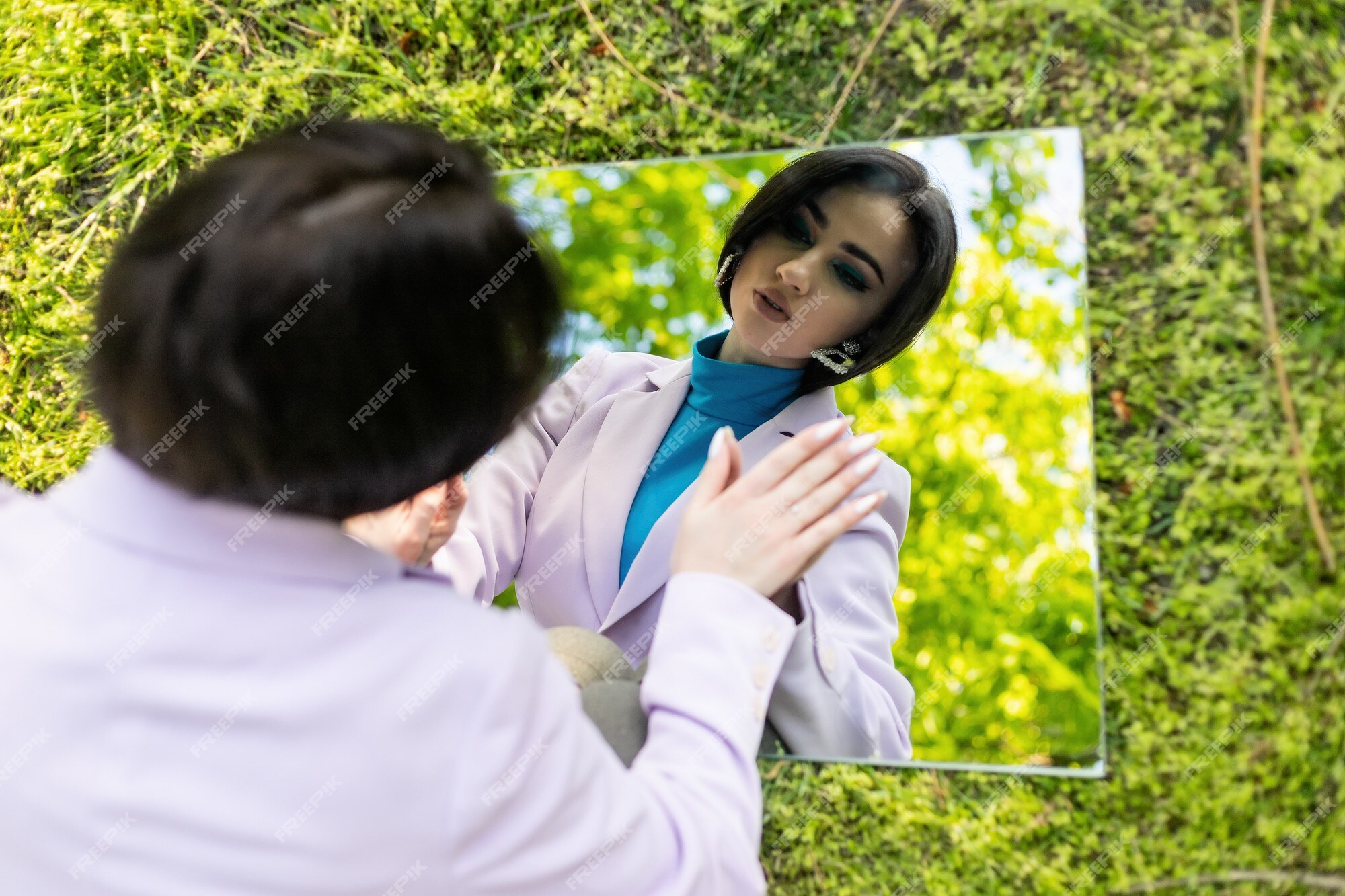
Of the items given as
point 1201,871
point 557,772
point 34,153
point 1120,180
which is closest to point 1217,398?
point 1120,180

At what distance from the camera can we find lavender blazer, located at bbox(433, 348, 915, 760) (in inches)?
49.9

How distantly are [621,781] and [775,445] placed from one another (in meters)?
0.65

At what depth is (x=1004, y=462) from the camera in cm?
132

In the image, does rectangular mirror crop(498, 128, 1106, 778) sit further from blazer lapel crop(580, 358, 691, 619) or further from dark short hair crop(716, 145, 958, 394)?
blazer lapel crop(580, 358, 691, 619)

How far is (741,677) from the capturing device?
876 mm

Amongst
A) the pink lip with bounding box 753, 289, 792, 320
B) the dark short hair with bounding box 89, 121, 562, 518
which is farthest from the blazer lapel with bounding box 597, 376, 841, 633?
the dark short hair with bounding box 89, 121, 562, 518

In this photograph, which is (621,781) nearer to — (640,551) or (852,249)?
(640,551)

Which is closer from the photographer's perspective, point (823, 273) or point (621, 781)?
point (621, 781)

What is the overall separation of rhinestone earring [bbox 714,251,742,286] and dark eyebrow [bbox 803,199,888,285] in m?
0.11

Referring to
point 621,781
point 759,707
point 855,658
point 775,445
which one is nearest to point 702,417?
point 775,445

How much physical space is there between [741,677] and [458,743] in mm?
318

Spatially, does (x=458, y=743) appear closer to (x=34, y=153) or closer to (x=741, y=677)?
(x=741, y=677)

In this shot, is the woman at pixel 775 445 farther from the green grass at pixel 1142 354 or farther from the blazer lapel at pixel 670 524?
the green grass at pixel 1142 354

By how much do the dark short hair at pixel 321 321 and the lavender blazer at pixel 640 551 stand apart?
56 centimetres
